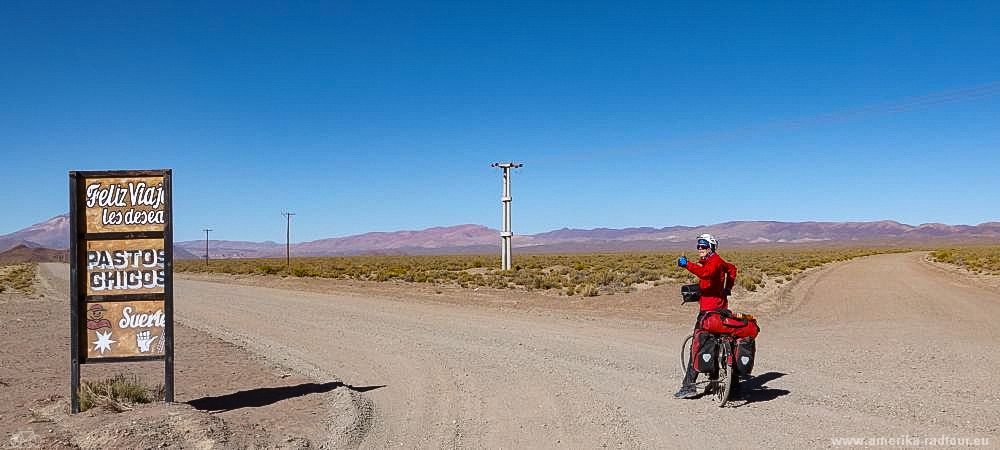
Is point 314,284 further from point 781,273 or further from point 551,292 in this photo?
point 781,273

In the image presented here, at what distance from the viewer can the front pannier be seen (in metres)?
8.58

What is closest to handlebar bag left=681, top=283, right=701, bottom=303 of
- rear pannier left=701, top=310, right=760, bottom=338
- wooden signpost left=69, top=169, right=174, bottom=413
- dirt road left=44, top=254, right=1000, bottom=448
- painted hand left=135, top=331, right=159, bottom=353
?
rear pannier left=701, top=310, right=760, bottom=338

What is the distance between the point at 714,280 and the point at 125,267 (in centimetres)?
683

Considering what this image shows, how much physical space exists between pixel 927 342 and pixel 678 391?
7.84 metres

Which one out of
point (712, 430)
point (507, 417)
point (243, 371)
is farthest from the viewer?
point (243, 371)

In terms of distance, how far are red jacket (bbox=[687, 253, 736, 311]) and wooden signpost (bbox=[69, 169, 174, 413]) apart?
20.1 feet

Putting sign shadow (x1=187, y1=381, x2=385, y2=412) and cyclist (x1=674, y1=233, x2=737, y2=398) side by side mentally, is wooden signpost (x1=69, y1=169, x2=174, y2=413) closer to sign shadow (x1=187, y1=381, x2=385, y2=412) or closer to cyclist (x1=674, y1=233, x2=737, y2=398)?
sign shadow (x1=187, y1=381, x2=385, y2=412)

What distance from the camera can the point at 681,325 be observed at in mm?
17859

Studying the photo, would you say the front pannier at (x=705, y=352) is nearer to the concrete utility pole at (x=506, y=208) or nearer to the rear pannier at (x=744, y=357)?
the rear pannier at (x=744, y=357)

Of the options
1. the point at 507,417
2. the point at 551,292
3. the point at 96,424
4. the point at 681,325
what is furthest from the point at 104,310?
the point at 551,292

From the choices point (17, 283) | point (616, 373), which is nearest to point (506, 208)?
point (17, 283)

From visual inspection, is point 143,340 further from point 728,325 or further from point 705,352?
point 728,325

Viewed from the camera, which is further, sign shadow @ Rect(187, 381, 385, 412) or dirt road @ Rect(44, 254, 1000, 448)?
sign shadow @ Rect(187, 381, 385, 412)

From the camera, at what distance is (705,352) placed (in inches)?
338
